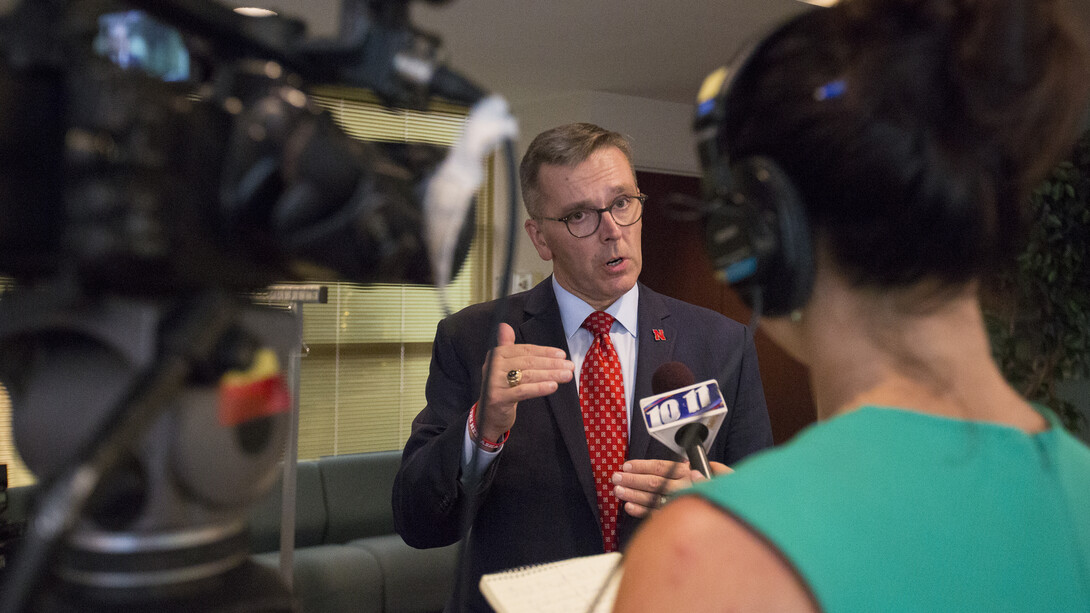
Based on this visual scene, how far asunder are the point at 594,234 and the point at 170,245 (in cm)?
144

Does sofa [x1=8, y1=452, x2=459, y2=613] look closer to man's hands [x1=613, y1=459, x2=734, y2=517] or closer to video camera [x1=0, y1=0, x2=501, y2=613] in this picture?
man's hands [x1=613, y1=459, x2=734, y2=517]

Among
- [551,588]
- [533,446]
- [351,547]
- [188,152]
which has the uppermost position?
[188,152]

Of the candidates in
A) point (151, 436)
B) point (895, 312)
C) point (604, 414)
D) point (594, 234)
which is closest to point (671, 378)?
point (604, 414)

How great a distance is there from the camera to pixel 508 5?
3.46 meters

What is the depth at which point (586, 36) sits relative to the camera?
388 cm

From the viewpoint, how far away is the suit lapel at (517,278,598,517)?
1597 millimetres

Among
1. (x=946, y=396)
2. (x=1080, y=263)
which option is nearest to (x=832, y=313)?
(x=946, y=396)

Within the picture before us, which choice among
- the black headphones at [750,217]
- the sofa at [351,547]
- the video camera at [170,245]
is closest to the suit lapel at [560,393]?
the black headphones at [750,217]

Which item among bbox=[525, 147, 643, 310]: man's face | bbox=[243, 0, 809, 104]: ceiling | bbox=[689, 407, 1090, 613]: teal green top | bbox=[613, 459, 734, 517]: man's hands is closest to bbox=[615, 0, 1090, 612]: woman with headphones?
bbox=[689, 407, 1090, 613]: teal green top

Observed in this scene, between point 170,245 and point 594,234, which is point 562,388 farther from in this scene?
point 170,245

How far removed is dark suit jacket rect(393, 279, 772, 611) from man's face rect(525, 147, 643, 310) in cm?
8

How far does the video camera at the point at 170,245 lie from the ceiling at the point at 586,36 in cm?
275

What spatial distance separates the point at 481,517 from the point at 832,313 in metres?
1.13

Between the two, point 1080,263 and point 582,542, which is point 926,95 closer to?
point 582,542
